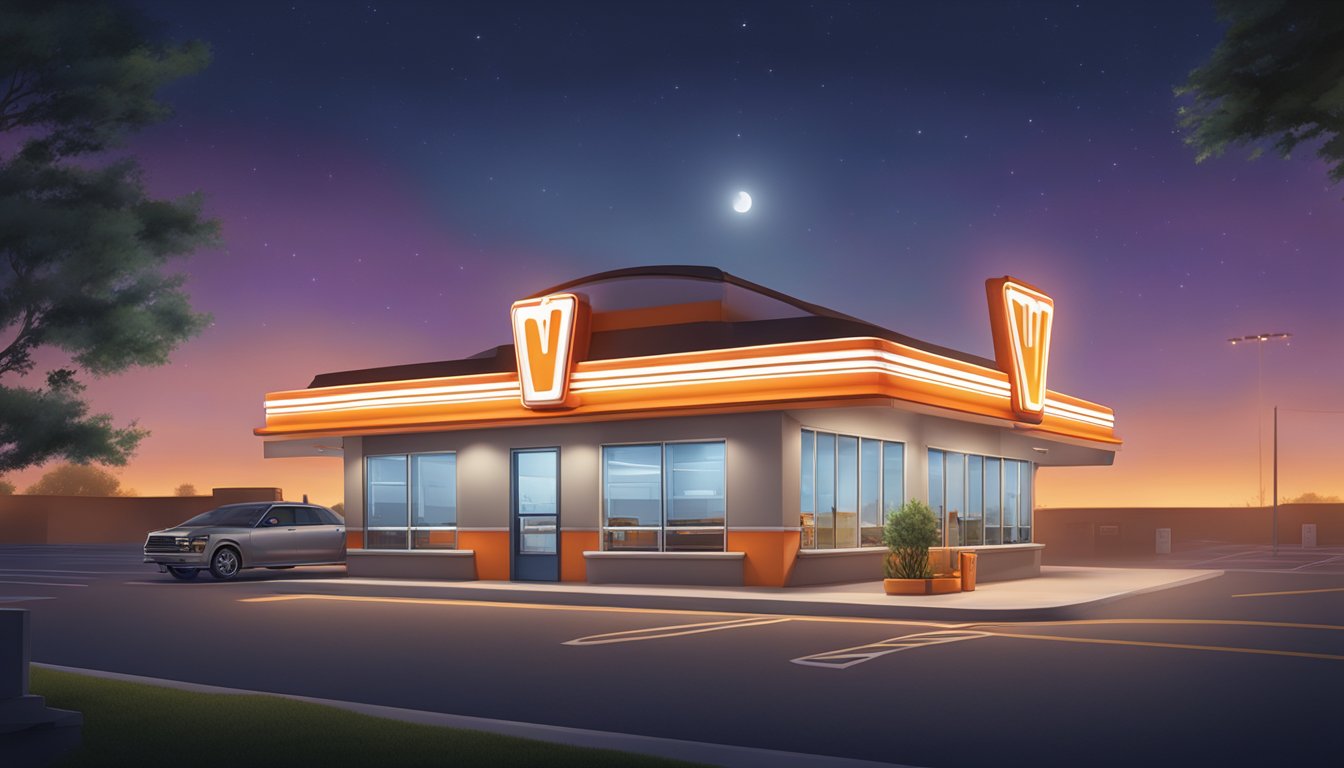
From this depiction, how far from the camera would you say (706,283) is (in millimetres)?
33594

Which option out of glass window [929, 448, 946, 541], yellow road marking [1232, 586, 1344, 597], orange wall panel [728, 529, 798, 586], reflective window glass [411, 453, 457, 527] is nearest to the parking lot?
yellow road marking [1232, 586, 1344, 597]

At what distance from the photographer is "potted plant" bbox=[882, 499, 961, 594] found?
2369cm

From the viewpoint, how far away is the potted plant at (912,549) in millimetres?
23688

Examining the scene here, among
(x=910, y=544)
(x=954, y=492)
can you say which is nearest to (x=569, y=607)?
(x=910, y=544)

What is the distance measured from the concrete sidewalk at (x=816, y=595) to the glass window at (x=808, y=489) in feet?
3.86

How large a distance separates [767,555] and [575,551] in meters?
4.99

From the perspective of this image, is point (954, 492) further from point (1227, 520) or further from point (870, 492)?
point (1227, 520)

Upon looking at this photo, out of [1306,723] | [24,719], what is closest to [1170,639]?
[1306,723]

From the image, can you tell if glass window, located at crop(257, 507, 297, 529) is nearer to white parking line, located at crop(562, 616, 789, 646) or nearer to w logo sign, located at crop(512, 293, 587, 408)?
A: w logo sign, located at crop(512, 293, 587, 408)

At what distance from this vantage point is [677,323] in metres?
29.6

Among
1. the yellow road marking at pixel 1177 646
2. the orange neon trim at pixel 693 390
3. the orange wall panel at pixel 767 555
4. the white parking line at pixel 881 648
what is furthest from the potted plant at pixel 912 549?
the yellow road marking at pixel 1177 646

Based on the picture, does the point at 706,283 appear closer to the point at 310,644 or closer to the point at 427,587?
the point at 427,587

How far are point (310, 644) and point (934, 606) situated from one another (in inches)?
380

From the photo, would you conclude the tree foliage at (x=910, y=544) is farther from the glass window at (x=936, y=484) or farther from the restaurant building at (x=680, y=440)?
the glass window at (x=936, y=484)
